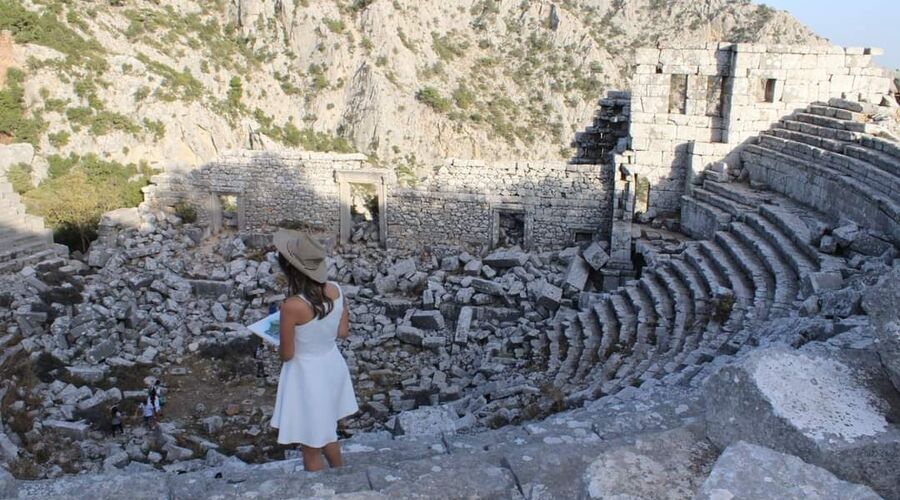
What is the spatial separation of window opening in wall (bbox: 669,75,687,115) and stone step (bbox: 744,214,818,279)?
3513mm

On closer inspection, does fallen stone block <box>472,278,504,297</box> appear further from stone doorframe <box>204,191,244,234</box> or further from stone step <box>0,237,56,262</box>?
stone step <box>0,237,56,262</box>

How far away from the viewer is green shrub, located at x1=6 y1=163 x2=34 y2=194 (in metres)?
20.0

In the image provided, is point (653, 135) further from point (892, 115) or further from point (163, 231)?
point (163, 231)

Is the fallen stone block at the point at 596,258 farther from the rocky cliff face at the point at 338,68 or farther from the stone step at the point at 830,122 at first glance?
the rocky cliff face at the point at 338,68

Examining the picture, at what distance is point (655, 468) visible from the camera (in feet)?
9.99

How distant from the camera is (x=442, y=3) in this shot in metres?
40.9

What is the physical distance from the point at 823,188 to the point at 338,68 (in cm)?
2772

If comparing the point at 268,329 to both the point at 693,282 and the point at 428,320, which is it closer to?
the point at 693,282

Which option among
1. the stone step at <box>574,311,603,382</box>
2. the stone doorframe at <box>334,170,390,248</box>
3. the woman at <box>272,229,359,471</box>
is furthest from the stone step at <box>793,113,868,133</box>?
the woman at <box>272,229,359,471</box>

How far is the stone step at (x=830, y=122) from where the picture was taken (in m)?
11.6

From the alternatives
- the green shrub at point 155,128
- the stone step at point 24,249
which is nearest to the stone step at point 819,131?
the stone step at point 24,249

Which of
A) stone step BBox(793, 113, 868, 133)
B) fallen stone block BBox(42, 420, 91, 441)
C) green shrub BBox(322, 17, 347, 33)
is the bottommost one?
fallen stone block BBox(42, 420, 91, 441)

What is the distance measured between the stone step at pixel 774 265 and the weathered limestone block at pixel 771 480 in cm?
579

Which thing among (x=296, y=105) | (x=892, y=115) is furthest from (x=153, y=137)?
(x=892, y=115)
